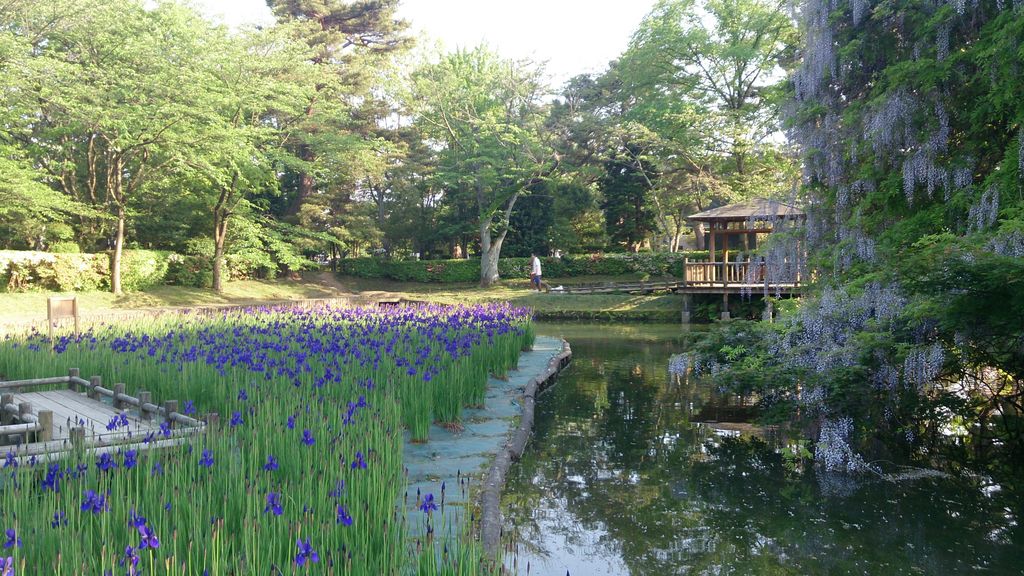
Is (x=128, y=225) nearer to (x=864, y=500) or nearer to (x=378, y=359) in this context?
(x=378, y=359)

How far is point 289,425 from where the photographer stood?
394 cm

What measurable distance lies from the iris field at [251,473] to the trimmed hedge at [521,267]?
66.5 ft

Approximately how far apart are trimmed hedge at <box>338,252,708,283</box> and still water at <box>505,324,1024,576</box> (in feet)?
64.9

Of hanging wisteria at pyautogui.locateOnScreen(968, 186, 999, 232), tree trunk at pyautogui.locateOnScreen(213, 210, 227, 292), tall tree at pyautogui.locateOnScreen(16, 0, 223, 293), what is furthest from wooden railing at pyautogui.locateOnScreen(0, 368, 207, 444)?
tree trunk at pyautogui.locateOnScreen(213, 210, 227, 292)

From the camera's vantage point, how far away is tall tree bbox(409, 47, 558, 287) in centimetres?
2558

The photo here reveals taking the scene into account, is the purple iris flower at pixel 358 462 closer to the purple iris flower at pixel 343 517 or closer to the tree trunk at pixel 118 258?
the purple iris flower at pixel 343 517

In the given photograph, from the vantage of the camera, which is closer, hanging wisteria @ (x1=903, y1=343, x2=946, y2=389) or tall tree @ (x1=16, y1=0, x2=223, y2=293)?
hanging wisteria @ (x1=903, y1=343, x2=946, y2=389)

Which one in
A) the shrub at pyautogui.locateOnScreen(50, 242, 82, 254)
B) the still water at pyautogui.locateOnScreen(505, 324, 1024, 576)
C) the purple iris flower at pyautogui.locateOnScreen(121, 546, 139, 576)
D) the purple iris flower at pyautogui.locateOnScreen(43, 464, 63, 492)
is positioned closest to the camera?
the purple iris flower at pyautogui.locateOnScreen(121, 546, 139, 576)

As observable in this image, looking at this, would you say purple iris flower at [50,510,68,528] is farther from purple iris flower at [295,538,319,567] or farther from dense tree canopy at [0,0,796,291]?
dense tree canopy at [0,0,796,291]

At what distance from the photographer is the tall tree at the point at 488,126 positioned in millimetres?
25578

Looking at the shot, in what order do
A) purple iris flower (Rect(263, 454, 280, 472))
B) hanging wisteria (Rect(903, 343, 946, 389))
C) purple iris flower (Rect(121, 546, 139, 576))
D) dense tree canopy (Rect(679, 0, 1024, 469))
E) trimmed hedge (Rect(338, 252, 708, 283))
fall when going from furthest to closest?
trimmed hedge (Rect(338, 252, 708, 283)) < hanging wisteria (Rect(903, 343, 946, 389)) < dense tree canopy (Rect(679, 0, 1024, 469)) < purple iris flower (Rect(263, 454, 280, 472)) < purple iris flower (Rect(121, 546, 139, 576))

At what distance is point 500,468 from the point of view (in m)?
5.30

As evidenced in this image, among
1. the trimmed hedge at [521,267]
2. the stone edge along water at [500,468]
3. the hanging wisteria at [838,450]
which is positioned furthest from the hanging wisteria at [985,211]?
the trimmed hedge at [521,267]

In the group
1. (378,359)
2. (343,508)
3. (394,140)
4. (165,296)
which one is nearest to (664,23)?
(394,140)
